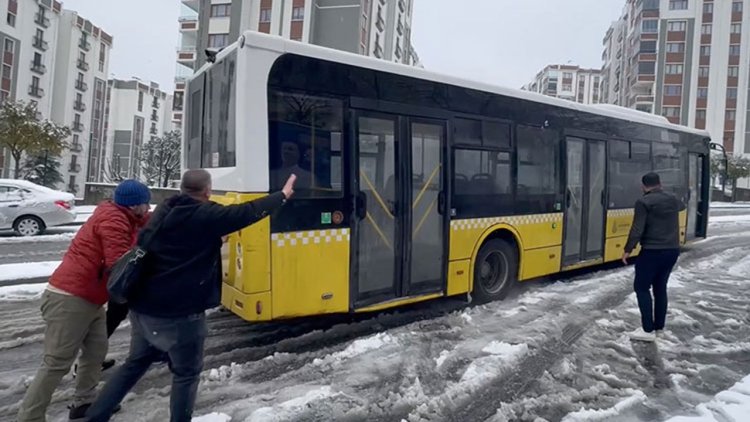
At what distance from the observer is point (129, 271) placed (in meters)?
2.94

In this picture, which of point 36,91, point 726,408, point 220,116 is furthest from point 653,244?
point 36,91

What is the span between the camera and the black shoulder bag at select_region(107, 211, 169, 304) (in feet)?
9.64

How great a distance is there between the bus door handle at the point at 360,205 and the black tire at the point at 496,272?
2260mm

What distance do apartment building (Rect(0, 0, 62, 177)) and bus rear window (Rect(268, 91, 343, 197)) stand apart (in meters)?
48.8

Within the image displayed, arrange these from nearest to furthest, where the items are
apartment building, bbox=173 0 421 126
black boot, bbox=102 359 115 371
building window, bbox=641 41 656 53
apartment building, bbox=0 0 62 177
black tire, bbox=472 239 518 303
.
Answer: black boot, bbox=102 359 115 371 < black tire, bbox=472 239 518 303 < apartment building, bbox=173 0 421 126 < apartment building, bbox=0 0 62 177 < building window, bbox=641 41 656 53

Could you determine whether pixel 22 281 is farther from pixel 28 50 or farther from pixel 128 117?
pixel 128 117

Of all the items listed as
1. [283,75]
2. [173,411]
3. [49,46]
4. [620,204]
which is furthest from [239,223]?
[49,46]

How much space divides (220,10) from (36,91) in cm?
2567

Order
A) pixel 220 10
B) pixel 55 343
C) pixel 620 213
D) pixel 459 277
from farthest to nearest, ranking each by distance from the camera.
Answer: pixel 220 10, pixel 620 213, pixel 459 277, pixel 55 343

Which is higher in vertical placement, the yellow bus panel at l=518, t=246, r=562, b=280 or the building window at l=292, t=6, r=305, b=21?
the building window at l=292, t=6, r=305, b=21

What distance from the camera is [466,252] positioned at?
21.9 ft

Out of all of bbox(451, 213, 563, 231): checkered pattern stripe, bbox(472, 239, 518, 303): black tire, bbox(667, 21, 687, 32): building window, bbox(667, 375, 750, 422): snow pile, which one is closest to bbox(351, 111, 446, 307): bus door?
bbox(451, 213, 563, 231): checkered pattern stripe

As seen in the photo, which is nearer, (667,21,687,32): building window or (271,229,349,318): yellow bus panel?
(271,229,349,318): yellow bus panel

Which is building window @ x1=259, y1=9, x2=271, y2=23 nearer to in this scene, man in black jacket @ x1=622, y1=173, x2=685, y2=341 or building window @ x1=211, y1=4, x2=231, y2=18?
building window @ x1=211, y1=4, x2=231, y2=18
